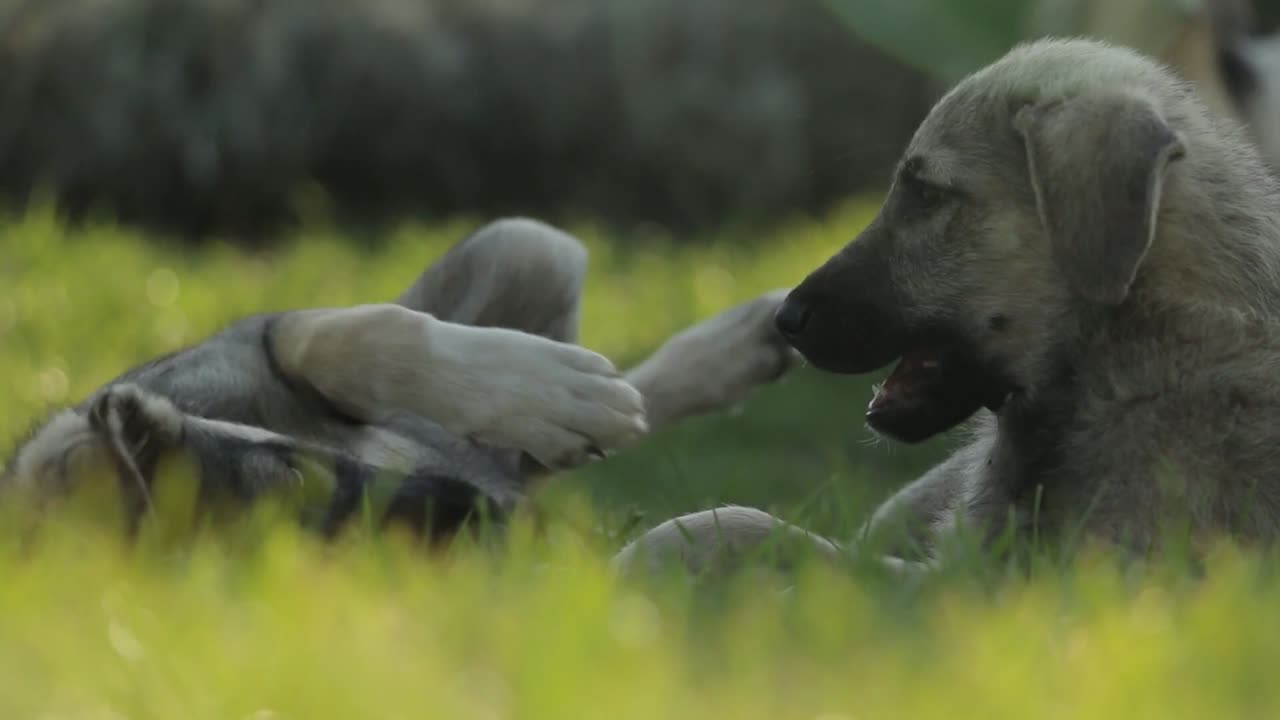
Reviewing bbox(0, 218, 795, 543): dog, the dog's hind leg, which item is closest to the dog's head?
bbox(0, 218, 795, 543): dog

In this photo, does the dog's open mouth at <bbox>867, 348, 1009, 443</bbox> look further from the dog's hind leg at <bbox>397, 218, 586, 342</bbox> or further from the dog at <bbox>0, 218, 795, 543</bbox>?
the dog's hind leg at <bbox>397, 218, 586, 342</bbox>

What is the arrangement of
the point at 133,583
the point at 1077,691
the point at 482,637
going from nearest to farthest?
the point at 1077,691 → the point at 482,637 → the point at 133,583

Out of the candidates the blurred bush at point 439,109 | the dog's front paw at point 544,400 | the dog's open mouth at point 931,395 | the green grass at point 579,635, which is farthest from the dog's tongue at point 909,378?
the blurred bush at point 439,109

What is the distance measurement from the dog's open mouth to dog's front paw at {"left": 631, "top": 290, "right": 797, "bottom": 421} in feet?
3.27

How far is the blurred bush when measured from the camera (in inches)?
340

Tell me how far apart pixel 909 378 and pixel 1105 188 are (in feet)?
1.73

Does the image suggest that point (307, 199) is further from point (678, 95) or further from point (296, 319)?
point (296, 319)

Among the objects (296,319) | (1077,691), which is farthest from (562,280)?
(1077,691)

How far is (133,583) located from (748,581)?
0.86m

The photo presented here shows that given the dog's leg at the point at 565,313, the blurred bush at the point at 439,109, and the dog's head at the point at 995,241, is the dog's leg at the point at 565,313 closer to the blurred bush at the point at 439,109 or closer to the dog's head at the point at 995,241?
the dog's head at the point at 995,241

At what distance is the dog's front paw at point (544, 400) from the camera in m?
3.26

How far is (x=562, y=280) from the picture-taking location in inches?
160

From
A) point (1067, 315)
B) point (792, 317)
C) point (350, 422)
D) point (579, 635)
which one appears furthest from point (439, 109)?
point (579, 635)

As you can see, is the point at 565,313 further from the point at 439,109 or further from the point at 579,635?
the point at 439,109
